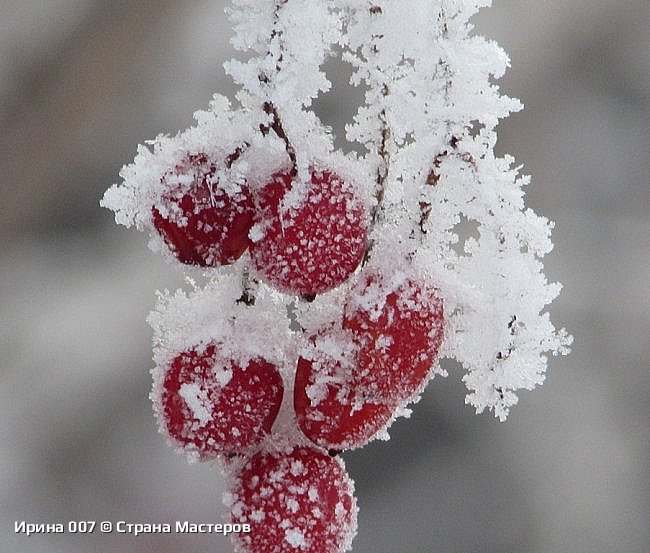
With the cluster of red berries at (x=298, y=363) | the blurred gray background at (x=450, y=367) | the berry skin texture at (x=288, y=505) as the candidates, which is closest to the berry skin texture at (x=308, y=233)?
the cluster of red berries at (x=298, y=363)

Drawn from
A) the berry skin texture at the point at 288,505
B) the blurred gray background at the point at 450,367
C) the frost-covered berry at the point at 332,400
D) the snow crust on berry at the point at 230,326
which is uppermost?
the blurred gray background at the point at 450,367

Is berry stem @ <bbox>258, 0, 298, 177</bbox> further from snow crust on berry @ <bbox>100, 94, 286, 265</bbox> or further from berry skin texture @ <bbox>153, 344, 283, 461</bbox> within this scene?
berry skin texture @ <bbox>153, 344, 283, 461</bbox>

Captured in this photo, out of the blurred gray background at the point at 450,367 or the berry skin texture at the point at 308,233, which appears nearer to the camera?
the berry skin texture at the point at 308,233

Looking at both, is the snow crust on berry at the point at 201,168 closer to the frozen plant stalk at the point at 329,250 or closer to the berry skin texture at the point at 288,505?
the frozen plant stalk at the point at 329,250

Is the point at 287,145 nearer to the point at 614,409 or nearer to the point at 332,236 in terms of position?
the point at 332,236

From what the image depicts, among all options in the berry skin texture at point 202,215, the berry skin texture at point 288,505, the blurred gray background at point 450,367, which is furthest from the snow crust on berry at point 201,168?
the blurred gray background at point 450,367

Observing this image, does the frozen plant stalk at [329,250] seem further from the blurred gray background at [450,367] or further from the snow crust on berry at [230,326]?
the blurred gray background at [450,367]

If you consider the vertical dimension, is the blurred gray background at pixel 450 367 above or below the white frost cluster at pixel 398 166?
above
